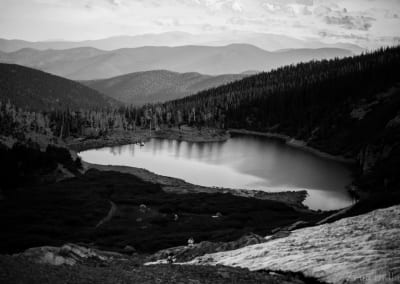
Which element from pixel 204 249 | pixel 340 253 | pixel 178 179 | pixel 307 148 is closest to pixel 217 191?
pixel 178 179

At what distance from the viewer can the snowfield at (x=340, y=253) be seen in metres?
18.3

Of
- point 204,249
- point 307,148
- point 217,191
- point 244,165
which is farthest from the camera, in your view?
point 307,148

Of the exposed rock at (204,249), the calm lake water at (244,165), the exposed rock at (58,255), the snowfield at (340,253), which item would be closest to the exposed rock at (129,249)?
the exposed rock at (204,249)

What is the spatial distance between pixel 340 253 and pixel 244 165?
106091 mm

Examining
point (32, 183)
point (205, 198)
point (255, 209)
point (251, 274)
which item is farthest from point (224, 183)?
point (251, 274)

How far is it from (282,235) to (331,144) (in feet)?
414

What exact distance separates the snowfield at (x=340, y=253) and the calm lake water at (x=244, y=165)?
5353 centimetres

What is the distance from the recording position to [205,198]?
7856cm

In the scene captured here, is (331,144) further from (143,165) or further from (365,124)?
(143,165)

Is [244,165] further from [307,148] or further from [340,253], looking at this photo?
[340,253]

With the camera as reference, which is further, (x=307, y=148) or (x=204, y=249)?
(x=307, y=148)

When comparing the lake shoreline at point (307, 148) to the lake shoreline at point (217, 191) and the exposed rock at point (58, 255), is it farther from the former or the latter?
the exposed rock at point (58, 255)

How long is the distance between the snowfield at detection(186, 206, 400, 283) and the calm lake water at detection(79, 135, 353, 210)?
53.5 meters

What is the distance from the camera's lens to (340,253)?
2161 centimetres
